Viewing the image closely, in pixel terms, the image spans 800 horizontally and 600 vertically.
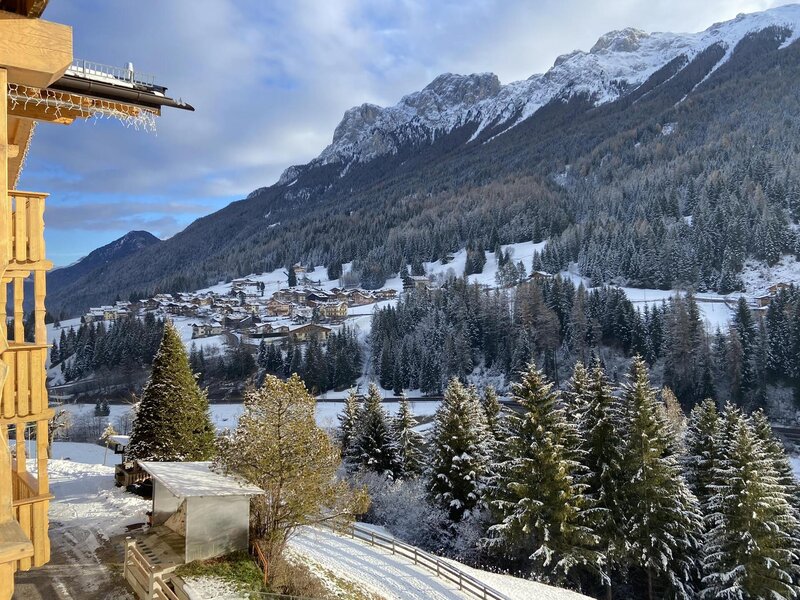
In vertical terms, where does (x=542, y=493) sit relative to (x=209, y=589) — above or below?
below

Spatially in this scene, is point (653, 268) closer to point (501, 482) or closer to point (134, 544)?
point (501, 482)

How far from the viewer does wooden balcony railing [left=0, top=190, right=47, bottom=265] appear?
4.87 metres

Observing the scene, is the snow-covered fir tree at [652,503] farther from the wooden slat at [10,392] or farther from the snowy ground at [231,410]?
the snowy ground at [231,410]

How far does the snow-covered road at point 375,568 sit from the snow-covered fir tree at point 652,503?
10133 millimetres

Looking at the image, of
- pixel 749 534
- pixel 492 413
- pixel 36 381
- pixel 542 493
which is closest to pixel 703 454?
pixel 749 534

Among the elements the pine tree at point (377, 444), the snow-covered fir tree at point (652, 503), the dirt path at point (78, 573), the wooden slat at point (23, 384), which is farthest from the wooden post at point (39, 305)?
the pine tree at point (377, 444)

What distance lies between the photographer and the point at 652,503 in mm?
22000

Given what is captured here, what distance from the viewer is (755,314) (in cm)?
7750

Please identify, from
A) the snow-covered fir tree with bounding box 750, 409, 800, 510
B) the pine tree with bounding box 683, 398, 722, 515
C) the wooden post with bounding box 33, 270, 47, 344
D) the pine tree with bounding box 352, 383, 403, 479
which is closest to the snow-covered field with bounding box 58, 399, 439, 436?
the pine tree with bounding box 352, 383, 403, 479

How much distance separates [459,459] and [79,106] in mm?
24608

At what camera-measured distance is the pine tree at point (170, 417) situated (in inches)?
776

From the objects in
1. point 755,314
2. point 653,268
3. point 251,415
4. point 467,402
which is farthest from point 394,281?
point 251,415

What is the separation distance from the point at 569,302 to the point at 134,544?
8478 cm

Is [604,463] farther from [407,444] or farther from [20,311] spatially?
[20,311]
